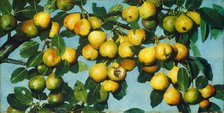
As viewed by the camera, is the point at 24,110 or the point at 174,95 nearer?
the point at 174,95

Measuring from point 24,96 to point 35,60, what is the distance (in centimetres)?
19

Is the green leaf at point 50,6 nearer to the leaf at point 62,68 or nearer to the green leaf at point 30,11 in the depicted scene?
the green leaf at point 30,11

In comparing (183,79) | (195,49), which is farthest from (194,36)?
(183,79)

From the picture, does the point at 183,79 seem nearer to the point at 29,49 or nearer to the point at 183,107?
the point at 183,107

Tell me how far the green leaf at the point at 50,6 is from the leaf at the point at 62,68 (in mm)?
222

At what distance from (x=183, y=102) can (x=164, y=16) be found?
0.35 meters

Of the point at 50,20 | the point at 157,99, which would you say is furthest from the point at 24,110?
the point at 157,99

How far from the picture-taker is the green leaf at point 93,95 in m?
1.79

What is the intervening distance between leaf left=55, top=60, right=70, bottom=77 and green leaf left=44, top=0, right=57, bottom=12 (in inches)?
8.8

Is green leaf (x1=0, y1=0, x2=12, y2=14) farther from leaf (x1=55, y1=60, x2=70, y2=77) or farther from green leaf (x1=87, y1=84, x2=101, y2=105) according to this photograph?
green leaf (x1=87, y1=84, x2=101, y2=105)

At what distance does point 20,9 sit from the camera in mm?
1847

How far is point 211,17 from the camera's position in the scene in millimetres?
1730

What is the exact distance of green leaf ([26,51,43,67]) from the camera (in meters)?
Answer: 1.77

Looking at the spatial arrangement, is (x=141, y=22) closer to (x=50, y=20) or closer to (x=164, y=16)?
(x=164, y=16)
